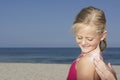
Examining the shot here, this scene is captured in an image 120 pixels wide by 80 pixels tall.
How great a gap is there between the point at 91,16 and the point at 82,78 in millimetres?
393

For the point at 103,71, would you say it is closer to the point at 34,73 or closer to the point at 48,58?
the point at 34,73

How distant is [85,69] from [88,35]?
0.25 meters

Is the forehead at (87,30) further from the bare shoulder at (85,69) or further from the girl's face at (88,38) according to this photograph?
the bare shoulder at (85,69)

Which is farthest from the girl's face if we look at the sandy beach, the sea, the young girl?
the sea

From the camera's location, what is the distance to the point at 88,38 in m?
2.26

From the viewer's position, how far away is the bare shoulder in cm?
210

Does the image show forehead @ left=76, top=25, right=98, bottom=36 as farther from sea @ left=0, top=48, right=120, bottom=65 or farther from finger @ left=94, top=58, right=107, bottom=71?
sea @ left=0, top=48, right=120, bottom=65

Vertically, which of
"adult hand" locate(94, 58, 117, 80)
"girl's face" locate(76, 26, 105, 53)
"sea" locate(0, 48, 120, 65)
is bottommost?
"sea" locate(0, 48, 120, 65)

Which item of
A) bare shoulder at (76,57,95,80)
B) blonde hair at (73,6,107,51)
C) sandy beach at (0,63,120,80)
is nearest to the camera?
bare shoulder at (76,57,95,80)

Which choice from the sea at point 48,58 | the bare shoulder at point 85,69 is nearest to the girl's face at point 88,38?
the bare shoulder at point 85,69

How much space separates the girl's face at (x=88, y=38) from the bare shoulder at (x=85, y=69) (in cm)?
13

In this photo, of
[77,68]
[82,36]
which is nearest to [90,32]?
[82,36]

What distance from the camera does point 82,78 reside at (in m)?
2.11

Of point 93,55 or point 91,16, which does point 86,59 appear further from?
point 91,16
